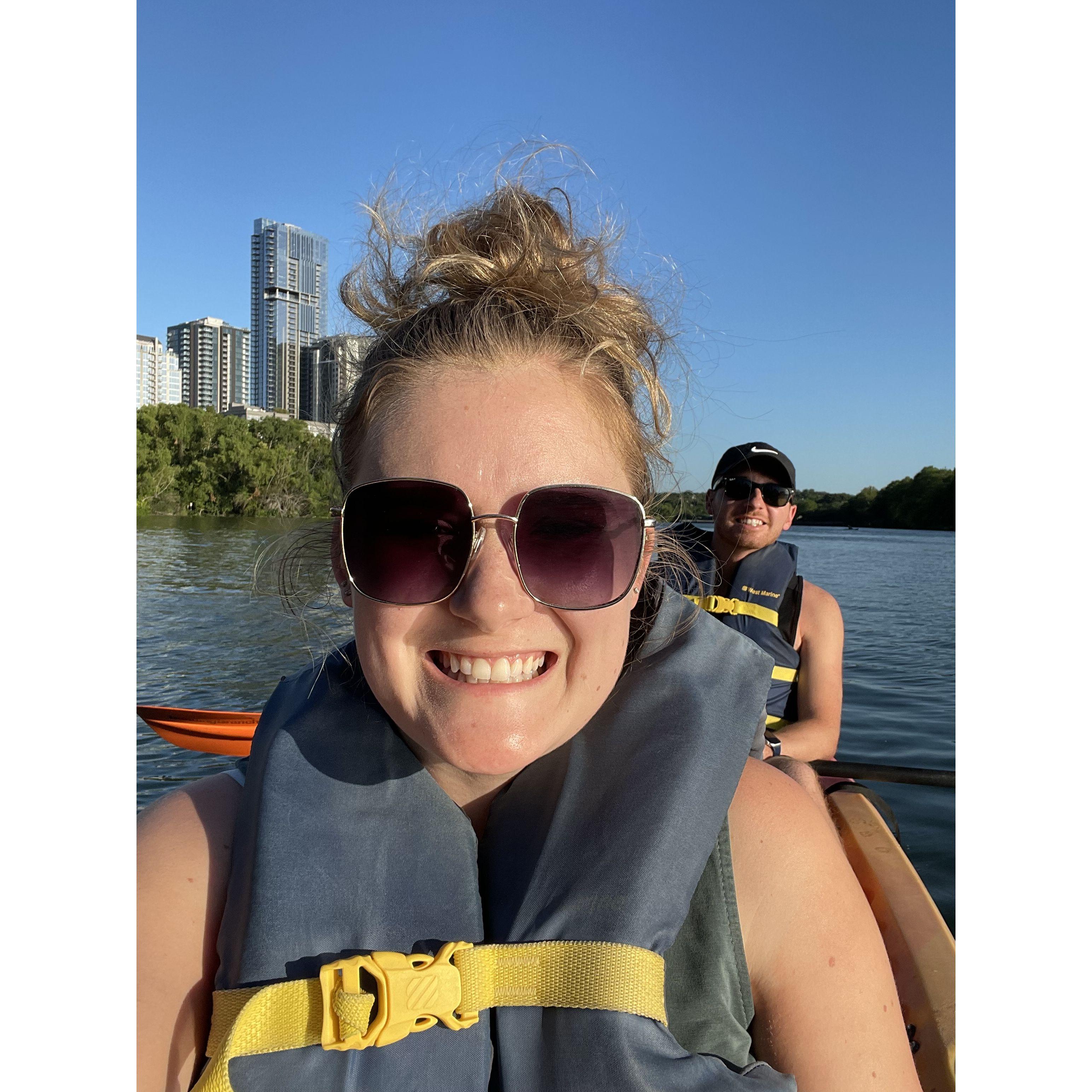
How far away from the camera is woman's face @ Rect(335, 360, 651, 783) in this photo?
1.13 m

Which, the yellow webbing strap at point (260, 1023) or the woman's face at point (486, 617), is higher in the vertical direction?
the woman's face at point (486, 617)

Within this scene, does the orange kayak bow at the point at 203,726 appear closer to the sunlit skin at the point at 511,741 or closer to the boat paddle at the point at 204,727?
the boat paddle at the point at 204,727

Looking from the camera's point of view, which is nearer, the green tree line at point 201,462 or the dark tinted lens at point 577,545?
the dark tinted lens at point 577,545

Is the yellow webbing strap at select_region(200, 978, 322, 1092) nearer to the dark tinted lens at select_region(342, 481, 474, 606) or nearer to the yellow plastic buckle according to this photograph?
the yellow plastic buckle

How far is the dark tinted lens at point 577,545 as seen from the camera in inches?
44.9

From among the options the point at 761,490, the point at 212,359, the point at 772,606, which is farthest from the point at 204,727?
the point at 212,359

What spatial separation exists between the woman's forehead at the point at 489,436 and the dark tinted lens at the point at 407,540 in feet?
0.08

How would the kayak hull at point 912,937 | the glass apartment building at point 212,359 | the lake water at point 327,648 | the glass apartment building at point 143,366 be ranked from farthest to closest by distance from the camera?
1. the glass apartment building at point 212,359
2. the lake water at point 327,648
3. the kayak hull at point 912,937
4. the glass apartment building at point 143,366

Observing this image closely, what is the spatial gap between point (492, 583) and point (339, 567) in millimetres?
331

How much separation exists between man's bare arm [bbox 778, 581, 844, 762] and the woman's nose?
3.89 meters

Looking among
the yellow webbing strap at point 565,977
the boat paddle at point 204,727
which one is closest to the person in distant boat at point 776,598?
the yellow webbing strap at point 565,977

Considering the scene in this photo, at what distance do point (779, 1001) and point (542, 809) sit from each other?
42 cm

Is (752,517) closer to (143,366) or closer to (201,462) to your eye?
(143,366)

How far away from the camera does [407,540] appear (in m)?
1.14
